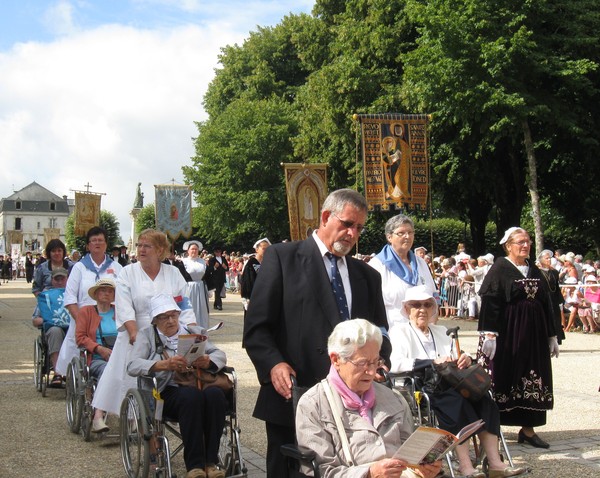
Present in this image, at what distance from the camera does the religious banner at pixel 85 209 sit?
32.9 metres

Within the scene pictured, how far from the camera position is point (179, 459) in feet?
23.1

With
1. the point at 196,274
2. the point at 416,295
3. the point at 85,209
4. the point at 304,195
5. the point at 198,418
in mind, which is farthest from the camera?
the point at 85,209

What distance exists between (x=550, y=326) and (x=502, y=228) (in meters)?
23.5

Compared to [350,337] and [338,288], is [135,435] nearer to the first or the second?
[338,288]

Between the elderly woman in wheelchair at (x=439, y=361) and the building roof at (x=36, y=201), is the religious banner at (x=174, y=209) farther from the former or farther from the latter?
the building roof at (x=36, y=201)

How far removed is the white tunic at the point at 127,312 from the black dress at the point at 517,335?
9.05 ft

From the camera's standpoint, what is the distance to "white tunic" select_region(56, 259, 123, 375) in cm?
902

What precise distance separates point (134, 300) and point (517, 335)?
3367 mm

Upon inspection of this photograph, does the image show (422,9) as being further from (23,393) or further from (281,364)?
(281,364)

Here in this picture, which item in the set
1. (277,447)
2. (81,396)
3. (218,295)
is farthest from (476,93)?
(277,447)

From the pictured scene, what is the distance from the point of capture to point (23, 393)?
1030 cm

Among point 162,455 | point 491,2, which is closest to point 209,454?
point 162,455

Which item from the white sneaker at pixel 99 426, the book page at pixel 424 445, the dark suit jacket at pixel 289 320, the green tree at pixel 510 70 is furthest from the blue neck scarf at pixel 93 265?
the green tree at pixel 510 70

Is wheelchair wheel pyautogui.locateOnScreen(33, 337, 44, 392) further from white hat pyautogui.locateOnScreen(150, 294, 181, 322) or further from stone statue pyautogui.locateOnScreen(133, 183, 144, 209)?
stone statue pyautogui.locateOnScreen(133, 183, 144, 209)
